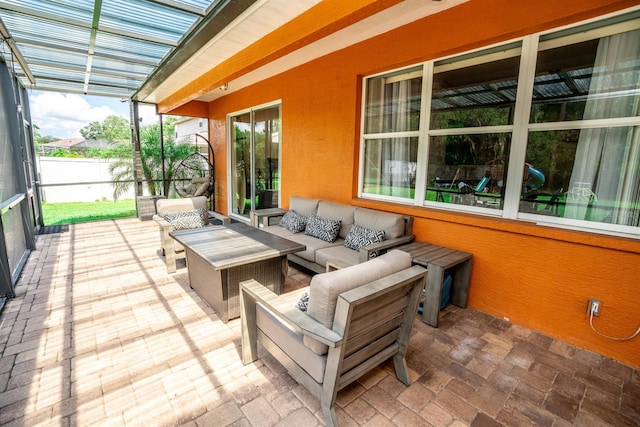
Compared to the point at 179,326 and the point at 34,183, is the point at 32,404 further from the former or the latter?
the point at 34,183

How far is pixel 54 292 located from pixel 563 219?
518 centimetres

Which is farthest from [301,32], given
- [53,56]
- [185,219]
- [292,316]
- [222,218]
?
[53,56]

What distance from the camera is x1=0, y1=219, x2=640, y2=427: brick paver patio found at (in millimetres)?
1767

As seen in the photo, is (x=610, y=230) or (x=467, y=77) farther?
(x=467, y=77)

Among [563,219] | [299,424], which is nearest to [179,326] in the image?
[299,424]

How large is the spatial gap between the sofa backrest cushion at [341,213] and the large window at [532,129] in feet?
2.18

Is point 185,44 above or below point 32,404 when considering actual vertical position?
above

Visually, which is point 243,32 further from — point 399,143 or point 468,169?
point 468,169

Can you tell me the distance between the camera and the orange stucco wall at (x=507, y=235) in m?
2.29

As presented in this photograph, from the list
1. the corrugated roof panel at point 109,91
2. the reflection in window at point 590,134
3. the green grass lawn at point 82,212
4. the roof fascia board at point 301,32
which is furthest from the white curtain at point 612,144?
the green grass lawn at point 82,212

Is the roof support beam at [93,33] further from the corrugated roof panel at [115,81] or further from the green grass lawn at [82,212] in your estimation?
the green grass lawn at [82,212]

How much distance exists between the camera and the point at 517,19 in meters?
2.51

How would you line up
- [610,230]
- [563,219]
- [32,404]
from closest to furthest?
[32,404] → [610,230] → [563,219]

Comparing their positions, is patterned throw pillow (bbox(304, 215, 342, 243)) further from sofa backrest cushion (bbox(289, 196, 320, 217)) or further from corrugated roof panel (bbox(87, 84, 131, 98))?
corrugated roof panel (bbox(87, 84, 131, 98))
